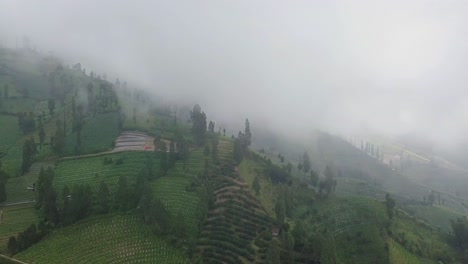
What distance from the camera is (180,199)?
143000 millimetres

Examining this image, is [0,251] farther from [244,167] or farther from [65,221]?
[244,167]

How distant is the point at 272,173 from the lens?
194875mm

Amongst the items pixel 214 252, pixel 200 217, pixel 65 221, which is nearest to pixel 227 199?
pixel 200 217

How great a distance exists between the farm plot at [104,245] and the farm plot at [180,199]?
12.8 meters

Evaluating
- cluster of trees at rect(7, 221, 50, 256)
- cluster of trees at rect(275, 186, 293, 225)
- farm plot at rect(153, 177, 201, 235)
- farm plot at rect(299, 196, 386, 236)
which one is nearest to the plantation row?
farm plot at rect(153, 177, 201, 235)

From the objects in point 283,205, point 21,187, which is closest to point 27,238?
point 21,187

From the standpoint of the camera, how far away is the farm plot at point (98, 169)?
154 m

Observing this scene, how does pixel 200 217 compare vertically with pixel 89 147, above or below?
below

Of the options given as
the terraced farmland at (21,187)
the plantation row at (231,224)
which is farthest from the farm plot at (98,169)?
the plantation row at (231,224)

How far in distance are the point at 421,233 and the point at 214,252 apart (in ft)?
A: 312

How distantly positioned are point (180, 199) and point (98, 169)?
4261 centimetres

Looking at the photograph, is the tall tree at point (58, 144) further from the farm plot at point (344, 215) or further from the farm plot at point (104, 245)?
the farm plot at point (344, 215)

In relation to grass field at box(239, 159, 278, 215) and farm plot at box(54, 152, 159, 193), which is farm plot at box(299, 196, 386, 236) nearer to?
grass field at box(239, 159, 278, 215)

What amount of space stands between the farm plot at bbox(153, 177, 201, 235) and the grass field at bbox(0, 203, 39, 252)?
128 ft
